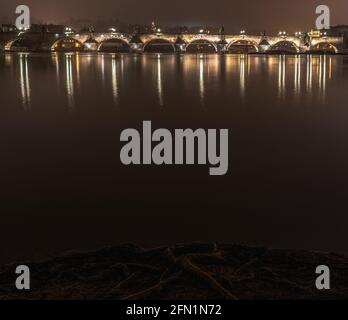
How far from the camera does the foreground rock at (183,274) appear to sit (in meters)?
4.06

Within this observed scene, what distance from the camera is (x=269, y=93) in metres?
21.0

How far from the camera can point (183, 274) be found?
4359 mm

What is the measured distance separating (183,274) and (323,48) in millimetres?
81425

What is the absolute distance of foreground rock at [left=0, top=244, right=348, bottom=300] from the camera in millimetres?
4062

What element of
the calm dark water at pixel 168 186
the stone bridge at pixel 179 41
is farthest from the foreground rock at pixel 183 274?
the stone bridge at pixel 179 41

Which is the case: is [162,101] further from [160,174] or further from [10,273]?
[10,273]

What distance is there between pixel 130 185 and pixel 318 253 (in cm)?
313

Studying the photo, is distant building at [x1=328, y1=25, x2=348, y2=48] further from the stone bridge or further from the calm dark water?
the calm dark water

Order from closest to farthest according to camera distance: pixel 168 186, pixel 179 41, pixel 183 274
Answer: pixel 183 274 < pixel 168 186 < pixel 179 41

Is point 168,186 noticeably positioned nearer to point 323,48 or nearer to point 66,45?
point 323,48

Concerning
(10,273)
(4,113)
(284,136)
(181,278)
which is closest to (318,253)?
(181,278)

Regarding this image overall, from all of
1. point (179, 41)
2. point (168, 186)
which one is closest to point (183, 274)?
point (168, 186)

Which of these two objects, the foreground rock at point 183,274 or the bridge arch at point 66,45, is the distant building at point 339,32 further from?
the foreground rock at point 183,274

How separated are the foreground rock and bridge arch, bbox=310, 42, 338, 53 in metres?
75.5
